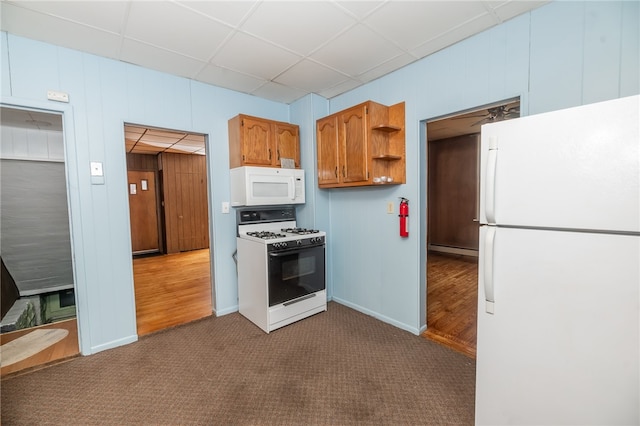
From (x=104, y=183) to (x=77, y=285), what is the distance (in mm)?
920

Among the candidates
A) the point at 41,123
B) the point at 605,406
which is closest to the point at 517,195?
the point at 605,406

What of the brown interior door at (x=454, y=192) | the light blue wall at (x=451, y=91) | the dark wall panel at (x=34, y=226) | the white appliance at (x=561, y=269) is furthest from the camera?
the brown interior door at (x=454, y=192)

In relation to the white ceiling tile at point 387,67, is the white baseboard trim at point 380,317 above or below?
below

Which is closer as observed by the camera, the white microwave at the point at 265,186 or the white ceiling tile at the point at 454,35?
the white ceiling tile at the point at 454,35

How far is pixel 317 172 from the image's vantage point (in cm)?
335

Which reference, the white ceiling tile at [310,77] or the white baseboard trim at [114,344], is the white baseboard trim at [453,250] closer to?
the white ceiling tile at [310,77]

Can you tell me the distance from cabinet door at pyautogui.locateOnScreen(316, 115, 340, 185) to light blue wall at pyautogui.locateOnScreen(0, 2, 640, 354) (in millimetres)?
182

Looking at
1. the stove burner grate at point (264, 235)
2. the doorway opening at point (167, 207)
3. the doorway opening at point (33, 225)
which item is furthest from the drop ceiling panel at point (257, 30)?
the doorway opening at point (167, 207)

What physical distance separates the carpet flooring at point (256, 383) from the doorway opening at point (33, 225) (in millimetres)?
2089

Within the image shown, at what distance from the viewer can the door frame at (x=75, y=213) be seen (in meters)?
2.27

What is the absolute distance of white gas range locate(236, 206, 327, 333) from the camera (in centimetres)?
273

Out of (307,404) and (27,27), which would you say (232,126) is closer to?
(27,27)

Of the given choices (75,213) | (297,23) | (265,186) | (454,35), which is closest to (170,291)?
(75,213)

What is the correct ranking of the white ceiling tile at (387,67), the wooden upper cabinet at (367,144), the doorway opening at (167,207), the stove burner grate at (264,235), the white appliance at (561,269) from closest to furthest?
the white appliance at (561,269) < the white ceiling tile at (387,67) < the wooden upper cabinet at (367,144) < the stove burner grate at (264,235) < the doorway opening at (167,207)
